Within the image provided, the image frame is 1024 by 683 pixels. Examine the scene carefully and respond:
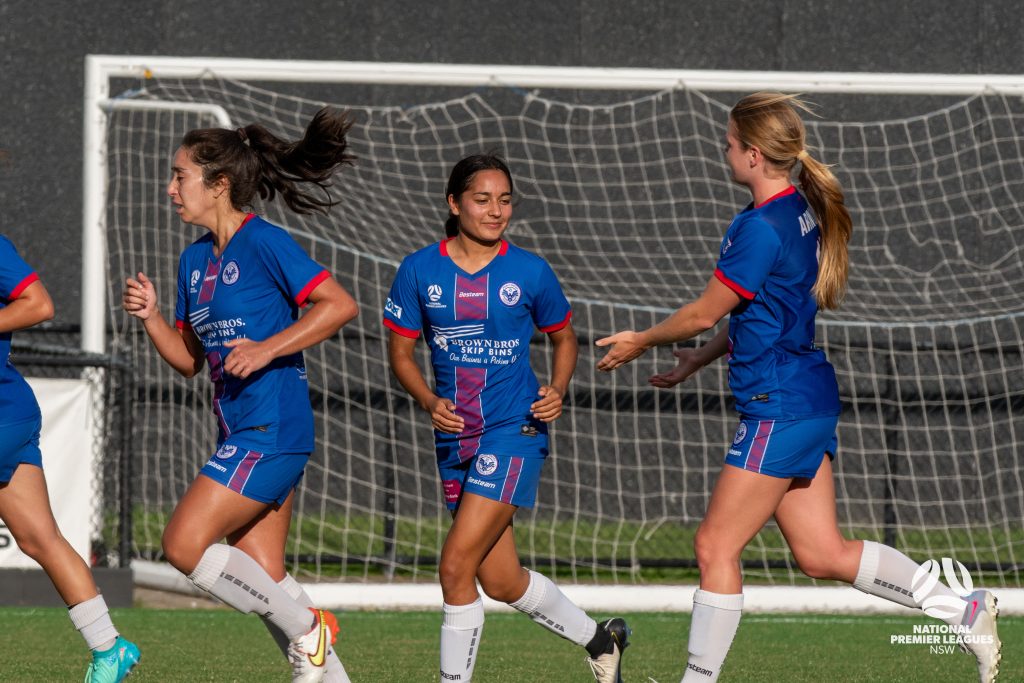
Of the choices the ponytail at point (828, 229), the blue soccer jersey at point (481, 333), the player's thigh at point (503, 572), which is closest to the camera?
the ponytail at point (828, 229)

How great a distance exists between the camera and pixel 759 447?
425 cm

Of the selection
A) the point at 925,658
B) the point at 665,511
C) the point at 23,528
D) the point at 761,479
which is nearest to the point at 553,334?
the point at 761,479

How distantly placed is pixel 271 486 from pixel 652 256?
7.07m

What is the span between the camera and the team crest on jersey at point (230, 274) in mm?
4410

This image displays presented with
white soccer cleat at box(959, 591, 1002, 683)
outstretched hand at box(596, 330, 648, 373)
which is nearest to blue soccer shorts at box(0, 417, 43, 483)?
outstretched hand at box(596, 330, 648, 373)

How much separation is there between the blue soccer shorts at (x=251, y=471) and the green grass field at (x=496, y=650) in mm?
1197

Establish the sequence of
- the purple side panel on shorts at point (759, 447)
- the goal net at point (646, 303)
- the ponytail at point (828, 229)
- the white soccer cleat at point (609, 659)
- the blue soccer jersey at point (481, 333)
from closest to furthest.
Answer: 1. the purple side panel on shorts at point (759, 447)
2. the ponytail at point (828, 229)
3. the blue soccer jersey at point (481, 333)
4. the white soccer cleat at point (609, 659)
5. the goal net at point (646, 303)

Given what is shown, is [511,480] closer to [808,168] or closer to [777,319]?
[777,319]

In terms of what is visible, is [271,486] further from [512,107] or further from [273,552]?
[512,107]

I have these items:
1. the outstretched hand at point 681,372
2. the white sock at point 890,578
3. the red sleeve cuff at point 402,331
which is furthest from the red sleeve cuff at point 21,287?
the white sock at point 890,578

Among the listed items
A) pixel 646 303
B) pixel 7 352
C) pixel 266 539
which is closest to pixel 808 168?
pixel 266 539

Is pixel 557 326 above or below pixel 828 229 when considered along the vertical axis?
below

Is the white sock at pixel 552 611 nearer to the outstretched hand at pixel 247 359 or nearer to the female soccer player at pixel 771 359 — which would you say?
the female soccer player at pixel 771 359

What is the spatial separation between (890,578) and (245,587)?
201 cm
